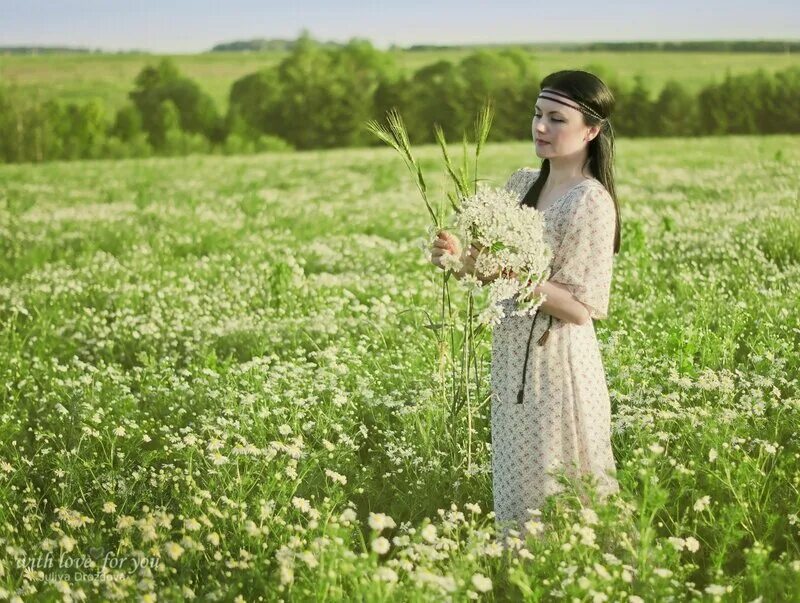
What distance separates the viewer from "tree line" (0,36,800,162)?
43750 millimetres

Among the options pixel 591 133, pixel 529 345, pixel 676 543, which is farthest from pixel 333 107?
pixel 676 543

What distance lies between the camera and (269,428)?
5.16m

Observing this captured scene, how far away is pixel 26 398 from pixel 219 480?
2.33m

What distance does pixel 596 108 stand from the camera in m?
3.90

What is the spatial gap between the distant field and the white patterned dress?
123ft

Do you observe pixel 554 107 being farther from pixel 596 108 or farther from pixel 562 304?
pixel 562 304

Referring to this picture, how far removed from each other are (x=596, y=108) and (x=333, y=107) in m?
65.9

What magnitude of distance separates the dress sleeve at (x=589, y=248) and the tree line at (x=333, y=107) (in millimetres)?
33552

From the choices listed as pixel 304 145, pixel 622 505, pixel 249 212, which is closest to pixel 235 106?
pixel 304 145

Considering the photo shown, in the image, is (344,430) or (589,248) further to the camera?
(344,430)

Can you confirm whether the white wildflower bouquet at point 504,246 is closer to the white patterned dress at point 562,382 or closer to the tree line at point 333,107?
the white patterned dress at point 562,382

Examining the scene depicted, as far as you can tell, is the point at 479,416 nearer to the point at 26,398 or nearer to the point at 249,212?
the point at 26,398

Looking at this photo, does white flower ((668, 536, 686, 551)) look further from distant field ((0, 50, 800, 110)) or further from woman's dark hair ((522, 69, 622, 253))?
distant field ((0, 50, 800, 110))

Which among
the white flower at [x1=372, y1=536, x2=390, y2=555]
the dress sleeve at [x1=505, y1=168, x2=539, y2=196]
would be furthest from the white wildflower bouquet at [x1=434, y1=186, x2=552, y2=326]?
the white flower at [x1=372, y1=536, x2=390, y2=555]
